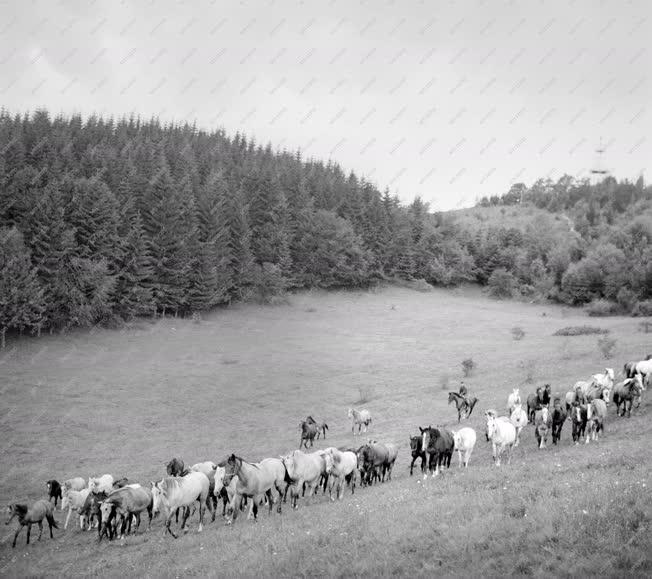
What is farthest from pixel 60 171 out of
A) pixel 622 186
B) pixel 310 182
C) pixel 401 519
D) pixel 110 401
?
pixel 622 186

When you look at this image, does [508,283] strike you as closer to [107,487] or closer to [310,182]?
→ [310,182]

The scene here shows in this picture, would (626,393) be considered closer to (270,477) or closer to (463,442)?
(463,442)

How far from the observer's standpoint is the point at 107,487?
19.0 metres

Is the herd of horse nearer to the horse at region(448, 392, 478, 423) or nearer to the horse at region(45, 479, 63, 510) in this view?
the horse at region(45, 479, 63, 510)

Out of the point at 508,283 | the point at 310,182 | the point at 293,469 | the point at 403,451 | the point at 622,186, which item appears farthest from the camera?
the point at 622,186

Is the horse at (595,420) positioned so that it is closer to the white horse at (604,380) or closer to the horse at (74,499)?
the white horse at (604,380)

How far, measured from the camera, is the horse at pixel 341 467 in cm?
1783

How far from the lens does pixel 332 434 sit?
2916 centimetres

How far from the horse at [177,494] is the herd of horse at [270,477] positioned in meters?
0.03

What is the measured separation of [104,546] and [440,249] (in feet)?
293

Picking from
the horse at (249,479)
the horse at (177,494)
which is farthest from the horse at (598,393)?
the horse at (177,494)

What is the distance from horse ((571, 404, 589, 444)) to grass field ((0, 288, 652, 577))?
0.74m

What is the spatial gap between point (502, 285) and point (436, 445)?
259 feet

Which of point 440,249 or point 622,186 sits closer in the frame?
point 440,249
